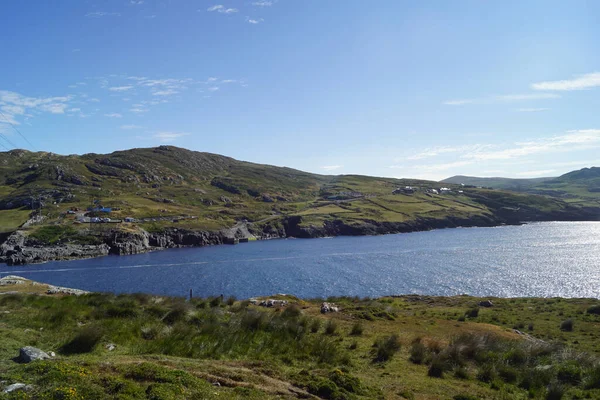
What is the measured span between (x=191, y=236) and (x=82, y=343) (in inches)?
5509

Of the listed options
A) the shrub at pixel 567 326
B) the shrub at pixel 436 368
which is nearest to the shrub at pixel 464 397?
the shrub at pixel 436 368

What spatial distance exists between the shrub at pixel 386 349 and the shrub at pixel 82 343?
12869 millimetres

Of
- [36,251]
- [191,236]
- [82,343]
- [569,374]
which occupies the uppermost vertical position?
[82,343]

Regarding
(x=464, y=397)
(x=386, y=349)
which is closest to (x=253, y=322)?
(x=386, y=349)

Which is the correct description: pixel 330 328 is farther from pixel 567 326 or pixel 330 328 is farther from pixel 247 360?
pixel 567 326

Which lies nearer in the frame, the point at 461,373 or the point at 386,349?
the point at 461,373

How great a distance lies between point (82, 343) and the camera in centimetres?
1517

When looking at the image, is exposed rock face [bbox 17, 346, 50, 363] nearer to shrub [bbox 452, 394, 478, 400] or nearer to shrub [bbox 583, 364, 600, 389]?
shrub [bbox 452, 394, 478, 400]

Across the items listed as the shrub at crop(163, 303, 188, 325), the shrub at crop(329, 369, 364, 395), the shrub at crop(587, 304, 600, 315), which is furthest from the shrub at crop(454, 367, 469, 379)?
the shrub at crop(587, 304, 600, 315)

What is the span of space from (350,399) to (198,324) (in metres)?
11.1

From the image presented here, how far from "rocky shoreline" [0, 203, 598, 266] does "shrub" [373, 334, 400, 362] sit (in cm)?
12143

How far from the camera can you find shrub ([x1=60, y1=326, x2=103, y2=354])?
14973 mm

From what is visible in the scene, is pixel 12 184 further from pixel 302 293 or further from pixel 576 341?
pixel 576 341

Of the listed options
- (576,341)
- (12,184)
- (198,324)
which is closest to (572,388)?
(198,324)
